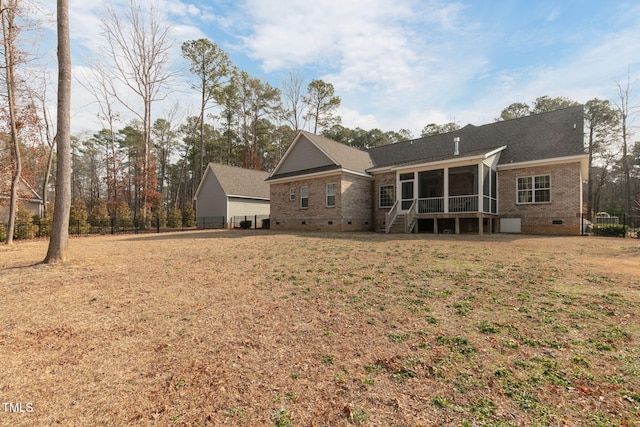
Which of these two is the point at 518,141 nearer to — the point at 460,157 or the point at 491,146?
the point at 491,146

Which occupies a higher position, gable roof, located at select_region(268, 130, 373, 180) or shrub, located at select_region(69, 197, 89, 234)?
gable roof, located at select_region(268, 130, 373, 180)

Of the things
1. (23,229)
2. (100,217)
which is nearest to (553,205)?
(23,229)

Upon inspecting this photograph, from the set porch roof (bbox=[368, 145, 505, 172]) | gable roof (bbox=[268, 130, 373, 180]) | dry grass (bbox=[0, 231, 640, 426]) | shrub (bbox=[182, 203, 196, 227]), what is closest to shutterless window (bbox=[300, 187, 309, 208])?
gable roof (bbox=[268, 130, 373, 180])

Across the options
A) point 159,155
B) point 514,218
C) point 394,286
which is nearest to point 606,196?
point 514,218

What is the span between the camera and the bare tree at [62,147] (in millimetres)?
7371

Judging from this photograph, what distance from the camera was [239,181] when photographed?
28.1 m

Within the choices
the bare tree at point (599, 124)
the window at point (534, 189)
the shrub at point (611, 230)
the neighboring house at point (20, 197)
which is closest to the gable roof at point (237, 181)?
the neighboring house at point (20, 197)

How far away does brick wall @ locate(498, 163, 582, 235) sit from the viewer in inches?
537

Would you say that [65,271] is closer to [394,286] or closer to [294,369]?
[294,369]

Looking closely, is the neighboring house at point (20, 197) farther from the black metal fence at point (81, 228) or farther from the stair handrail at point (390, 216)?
the stair handrail at point (390, 216)

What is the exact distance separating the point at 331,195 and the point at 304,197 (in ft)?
7.97

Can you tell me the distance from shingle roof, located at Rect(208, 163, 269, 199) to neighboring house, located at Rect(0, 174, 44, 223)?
12565mm

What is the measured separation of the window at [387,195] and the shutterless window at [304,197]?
485 centimetres

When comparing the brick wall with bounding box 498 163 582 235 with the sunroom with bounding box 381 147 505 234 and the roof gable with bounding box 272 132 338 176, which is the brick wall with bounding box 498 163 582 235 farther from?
the roof gable with bounding box 272 132 338 176
